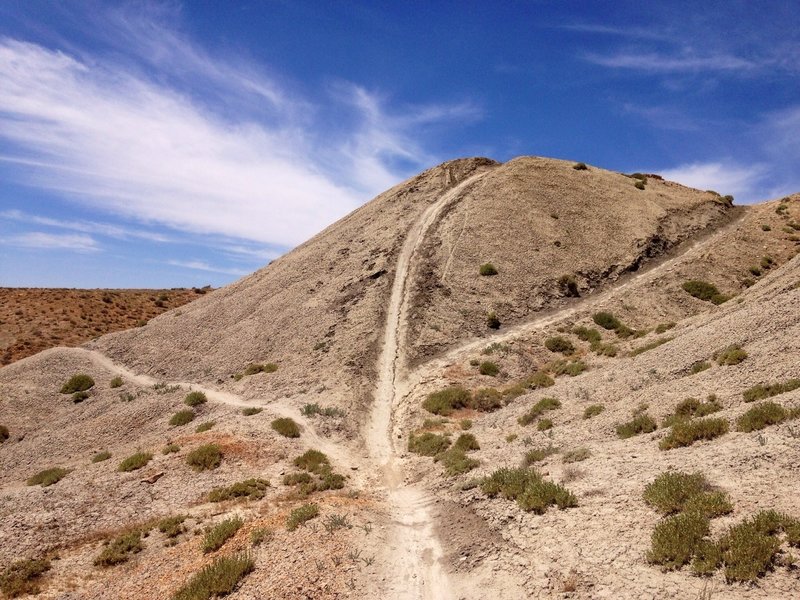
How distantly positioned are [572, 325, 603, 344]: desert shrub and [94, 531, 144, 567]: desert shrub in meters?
31.4

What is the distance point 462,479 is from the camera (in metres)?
19.1

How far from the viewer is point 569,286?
45.4 metres

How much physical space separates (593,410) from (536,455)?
5104 mm

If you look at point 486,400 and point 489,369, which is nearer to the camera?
point 486,400

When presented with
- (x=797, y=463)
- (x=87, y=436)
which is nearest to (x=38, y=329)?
(x=87, y=436)

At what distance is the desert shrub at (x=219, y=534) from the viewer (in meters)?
15.1

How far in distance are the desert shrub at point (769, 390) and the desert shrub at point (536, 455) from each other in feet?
21.8

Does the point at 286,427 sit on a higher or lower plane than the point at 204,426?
higher

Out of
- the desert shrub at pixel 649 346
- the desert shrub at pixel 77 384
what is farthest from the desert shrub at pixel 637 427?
the desert shrub at pixel 77 384

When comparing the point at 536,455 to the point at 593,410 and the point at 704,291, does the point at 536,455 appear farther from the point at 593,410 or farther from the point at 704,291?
the point at 704,291

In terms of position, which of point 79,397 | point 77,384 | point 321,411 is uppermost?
point 77,384

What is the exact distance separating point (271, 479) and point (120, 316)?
244 feet

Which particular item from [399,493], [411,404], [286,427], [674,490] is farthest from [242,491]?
[674,490]

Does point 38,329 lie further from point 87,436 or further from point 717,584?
point 717,584
